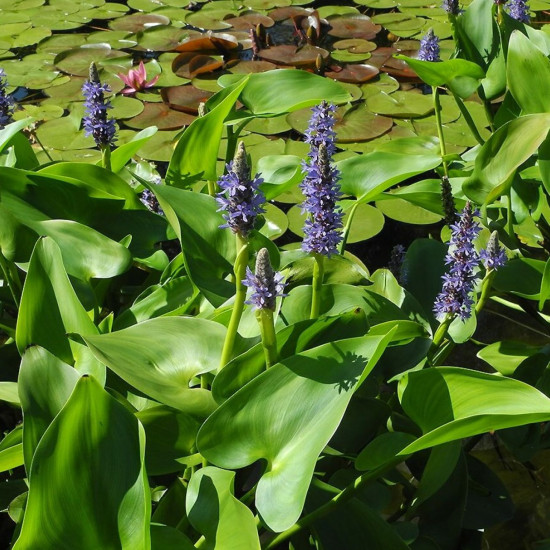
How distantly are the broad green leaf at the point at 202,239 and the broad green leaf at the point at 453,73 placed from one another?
647 millimetres

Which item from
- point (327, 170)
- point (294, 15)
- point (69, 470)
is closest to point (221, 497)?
point (69, 470)

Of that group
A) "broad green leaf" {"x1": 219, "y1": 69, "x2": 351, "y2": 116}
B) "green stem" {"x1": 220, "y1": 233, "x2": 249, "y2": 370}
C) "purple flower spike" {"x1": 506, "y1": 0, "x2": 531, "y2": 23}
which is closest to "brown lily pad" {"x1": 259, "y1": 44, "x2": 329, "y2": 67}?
"purple flower spike" {"x1": 506, "y1": 0, "x2": 531, "y2": 23}

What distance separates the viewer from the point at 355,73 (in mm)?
3555

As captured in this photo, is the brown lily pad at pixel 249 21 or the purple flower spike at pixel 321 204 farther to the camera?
the brown lily pad at pixel 249 21

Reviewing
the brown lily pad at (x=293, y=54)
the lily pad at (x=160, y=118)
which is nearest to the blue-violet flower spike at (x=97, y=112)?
the lily pad at (x=160, y=118)

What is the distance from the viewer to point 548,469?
1978mm

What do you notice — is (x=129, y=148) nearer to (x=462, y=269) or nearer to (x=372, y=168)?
(x=372, y=168)

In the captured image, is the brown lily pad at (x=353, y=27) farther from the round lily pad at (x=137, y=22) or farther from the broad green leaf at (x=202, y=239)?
the broad green leaf at (x=202, y=239)

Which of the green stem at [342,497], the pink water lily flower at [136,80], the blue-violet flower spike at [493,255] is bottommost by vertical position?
the pink water lily flower at [136,80]

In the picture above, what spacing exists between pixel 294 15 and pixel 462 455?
10.4 ft

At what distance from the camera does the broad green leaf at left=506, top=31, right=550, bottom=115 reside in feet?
5.43

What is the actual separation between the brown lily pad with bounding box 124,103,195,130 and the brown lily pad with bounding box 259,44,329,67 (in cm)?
65

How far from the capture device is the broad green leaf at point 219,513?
961 mm

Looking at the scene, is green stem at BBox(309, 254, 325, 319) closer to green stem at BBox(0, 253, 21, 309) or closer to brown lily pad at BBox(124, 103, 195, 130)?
green stem at BBox(0, 253, 21, 309)
